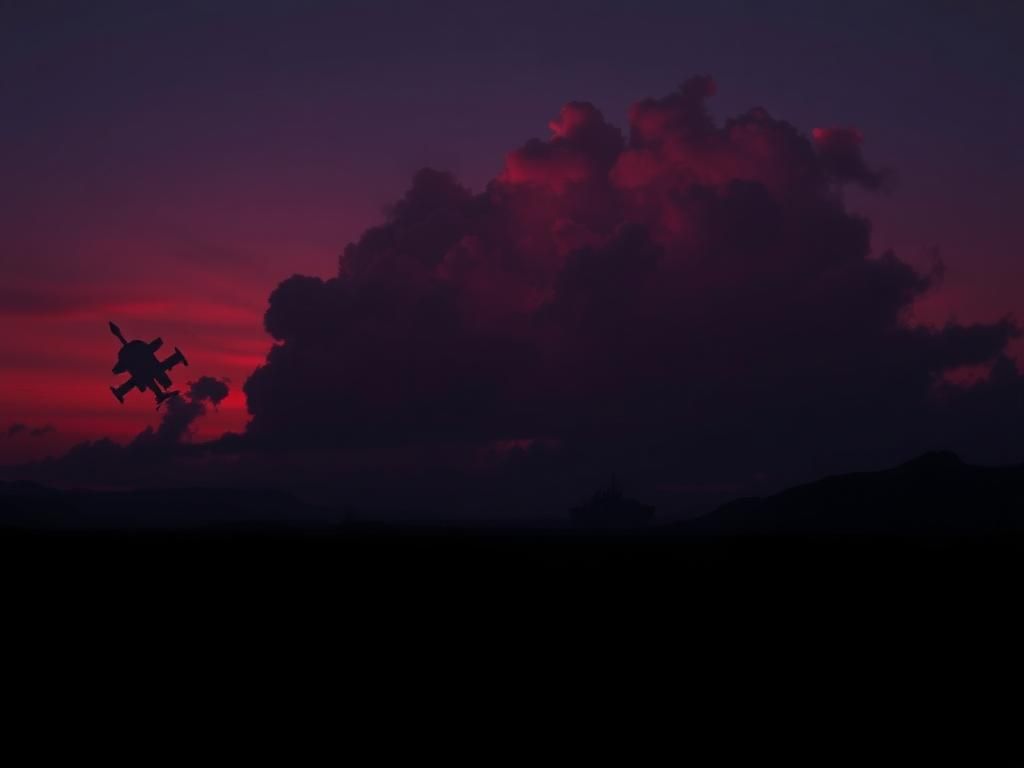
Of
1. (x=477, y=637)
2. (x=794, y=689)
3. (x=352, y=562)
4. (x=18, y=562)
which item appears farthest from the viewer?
(x=352, y=562)

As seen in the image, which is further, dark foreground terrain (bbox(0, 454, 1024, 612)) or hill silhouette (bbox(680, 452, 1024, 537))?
hill silhouette (bbox(680, 452, 1024, 537))

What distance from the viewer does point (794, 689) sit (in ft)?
124

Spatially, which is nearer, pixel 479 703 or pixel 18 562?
pixel 479 703

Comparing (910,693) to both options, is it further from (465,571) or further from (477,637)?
(465,571)

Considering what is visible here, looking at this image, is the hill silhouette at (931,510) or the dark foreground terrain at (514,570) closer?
the dark foreground terrain at (514,570)

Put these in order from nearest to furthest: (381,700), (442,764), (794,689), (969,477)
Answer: (442,764)
(381,700)
(794,689)
(969,477)

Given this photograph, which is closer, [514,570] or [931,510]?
[514,570]

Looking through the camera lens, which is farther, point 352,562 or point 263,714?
point 352,562

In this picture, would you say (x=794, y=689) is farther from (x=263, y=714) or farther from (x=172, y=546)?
(x=172, y=546)

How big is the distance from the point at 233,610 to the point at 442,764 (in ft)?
62.6

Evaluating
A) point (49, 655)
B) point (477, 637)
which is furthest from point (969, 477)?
point (49, 655)

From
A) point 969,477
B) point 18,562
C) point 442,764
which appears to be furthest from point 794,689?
point 969,477

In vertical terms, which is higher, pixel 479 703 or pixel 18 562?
pixel 18 562

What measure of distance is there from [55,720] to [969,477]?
19570cm
